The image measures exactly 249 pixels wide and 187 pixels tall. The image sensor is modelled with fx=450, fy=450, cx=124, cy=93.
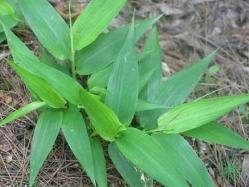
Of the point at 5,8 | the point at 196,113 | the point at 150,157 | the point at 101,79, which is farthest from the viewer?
the point at 5,8

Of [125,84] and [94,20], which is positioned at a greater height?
[94,20]

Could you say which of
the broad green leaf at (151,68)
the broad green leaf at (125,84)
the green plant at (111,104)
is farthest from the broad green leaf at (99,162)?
the broad green leaf at (151,68)

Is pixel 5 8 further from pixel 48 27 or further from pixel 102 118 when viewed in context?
pixel 102 118

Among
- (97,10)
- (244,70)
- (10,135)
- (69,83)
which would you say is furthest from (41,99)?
(244,70)

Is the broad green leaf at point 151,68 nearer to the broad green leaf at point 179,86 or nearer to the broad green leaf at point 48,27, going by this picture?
the broad green leaf at point 179,86

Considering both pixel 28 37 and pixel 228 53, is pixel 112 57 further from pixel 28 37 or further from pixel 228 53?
pixel 228 53

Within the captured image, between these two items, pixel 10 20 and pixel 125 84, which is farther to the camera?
pixel 10 20

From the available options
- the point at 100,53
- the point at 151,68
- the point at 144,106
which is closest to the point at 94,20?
the point at 100,53
